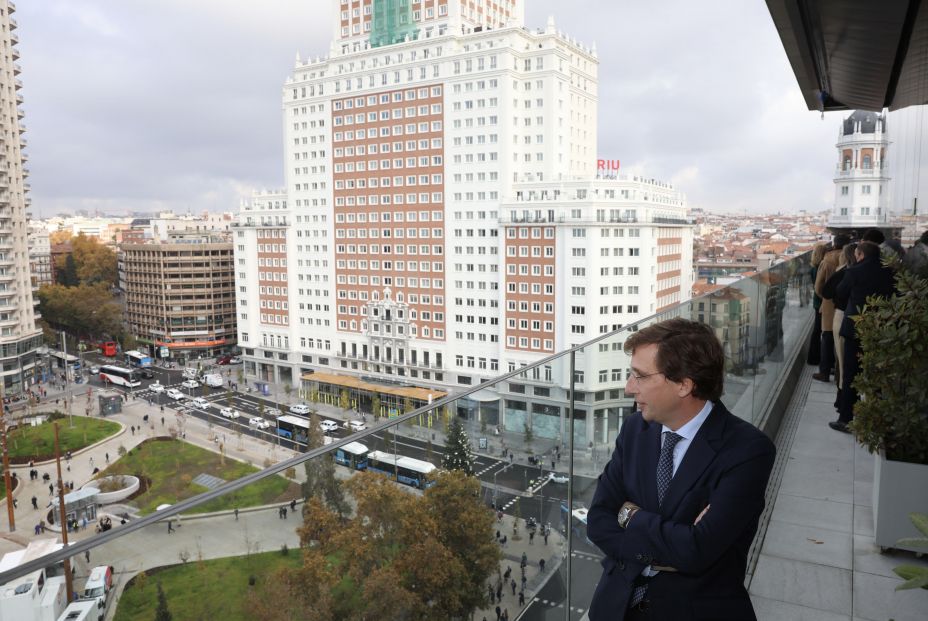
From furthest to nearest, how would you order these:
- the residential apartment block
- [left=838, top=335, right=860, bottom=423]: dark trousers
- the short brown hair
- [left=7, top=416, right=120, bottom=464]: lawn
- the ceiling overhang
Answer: the residential apartment block → [left=7, top=416, right=120, bottom=464]: lawn → [left=838, top=335, right=860, bottom=423]: dark trousers → the ceiling overhang → the short brown hair

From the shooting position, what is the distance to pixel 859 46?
597 centimetres

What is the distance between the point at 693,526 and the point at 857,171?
33.4 m

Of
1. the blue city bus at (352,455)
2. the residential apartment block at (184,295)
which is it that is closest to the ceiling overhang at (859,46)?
the blue city bus at (352,455)

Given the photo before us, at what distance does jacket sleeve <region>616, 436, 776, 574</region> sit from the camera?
5.52ft

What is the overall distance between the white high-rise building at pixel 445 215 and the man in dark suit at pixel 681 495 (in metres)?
38.3

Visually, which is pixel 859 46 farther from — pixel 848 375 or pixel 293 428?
pixel 293 428

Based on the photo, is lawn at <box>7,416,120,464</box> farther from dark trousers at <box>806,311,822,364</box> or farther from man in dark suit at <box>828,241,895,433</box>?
man in dark suit at <box>828,241,895,433</box>

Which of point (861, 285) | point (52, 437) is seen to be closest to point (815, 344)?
point (861, 285)

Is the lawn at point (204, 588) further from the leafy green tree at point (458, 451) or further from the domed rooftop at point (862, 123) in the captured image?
the domed rooftop at point (862, 123)

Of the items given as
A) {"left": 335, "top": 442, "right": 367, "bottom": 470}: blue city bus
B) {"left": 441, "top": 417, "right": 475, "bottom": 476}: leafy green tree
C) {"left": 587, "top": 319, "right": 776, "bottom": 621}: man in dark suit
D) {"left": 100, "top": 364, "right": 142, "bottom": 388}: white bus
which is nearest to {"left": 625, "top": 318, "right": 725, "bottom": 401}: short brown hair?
{"left": 587, "top": 319, "right": 776, "bottom": 621}: man in dark suit

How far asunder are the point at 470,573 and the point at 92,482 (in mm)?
36034

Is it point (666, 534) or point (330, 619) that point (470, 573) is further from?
point (666, 534)

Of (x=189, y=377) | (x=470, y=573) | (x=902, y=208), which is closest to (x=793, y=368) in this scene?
(x=902, y=208)

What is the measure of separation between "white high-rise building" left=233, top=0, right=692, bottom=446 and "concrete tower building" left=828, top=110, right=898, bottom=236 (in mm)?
11070
